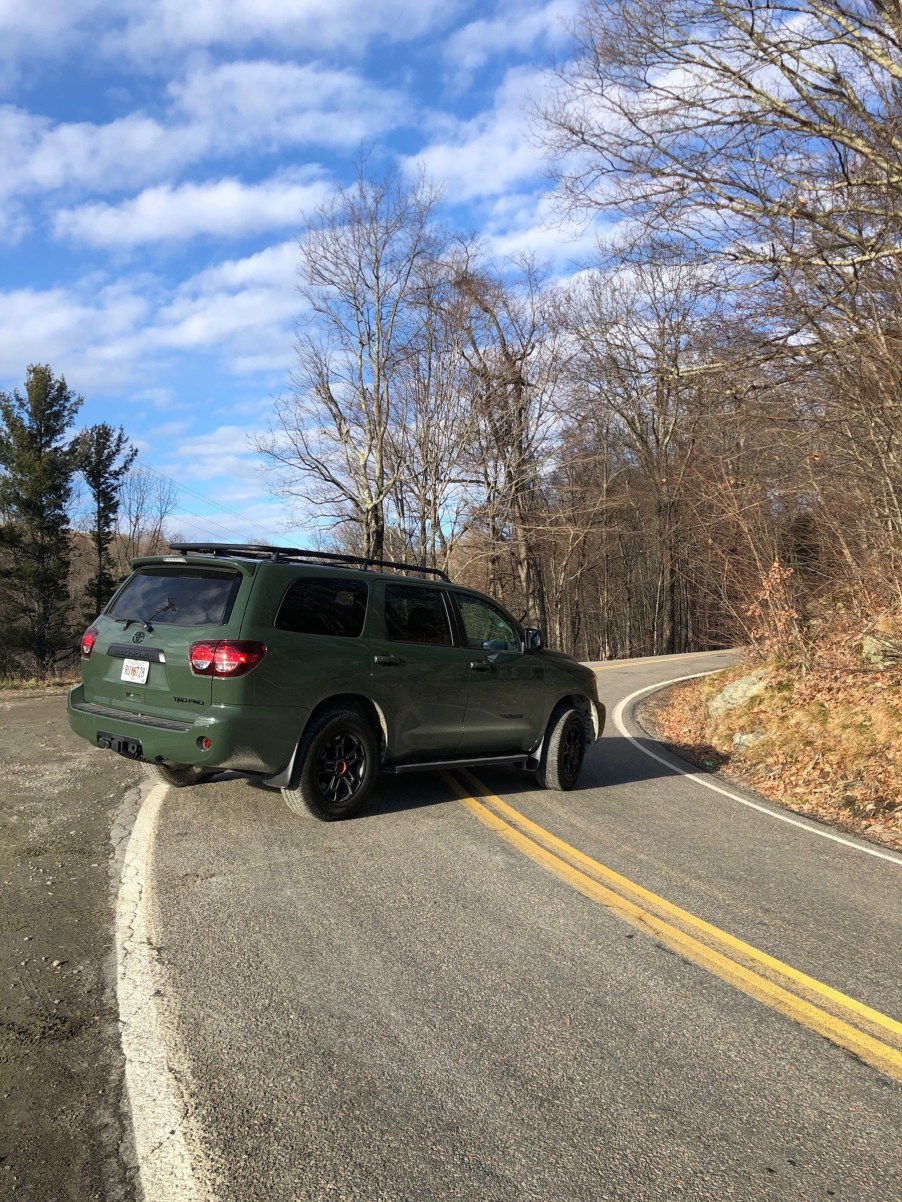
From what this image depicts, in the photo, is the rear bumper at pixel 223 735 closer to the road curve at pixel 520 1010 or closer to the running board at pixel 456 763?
the road curve at pixel 520 1010

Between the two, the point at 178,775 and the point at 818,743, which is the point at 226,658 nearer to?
the point at 178,775

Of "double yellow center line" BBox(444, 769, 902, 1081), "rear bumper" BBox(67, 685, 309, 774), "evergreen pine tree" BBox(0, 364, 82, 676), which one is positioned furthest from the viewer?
"evergreen pine tree" BBox(0, 364, 82, 676)

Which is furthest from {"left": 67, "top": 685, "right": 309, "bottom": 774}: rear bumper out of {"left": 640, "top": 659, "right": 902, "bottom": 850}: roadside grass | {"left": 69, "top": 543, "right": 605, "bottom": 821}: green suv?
{"left": 640, "top": 659, "right": 902, "bottom": 850}: roadside grass

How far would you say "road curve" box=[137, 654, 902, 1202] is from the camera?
97.8 inches

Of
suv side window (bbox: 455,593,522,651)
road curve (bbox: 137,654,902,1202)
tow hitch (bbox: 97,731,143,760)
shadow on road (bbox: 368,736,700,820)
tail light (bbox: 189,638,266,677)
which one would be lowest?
road curve (bbox: 137,654,902,1202)

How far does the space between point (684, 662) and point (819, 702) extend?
14767mm

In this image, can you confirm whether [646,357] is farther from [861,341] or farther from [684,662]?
[684,662]

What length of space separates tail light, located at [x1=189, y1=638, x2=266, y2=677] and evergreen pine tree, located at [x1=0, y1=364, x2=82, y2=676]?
33.8 m

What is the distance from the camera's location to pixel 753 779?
9227mm

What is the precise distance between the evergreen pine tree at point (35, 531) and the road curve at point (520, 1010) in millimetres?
34343

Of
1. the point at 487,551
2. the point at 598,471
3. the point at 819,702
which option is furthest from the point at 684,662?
the point at 819,702

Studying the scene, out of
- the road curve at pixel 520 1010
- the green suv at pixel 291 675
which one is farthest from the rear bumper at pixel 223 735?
the road curve at pixel 520 1010

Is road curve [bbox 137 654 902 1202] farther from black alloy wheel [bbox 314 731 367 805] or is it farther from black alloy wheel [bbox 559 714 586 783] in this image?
black alloy wheel [bbox 559 714 586 783]

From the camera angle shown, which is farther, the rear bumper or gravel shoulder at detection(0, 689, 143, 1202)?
the rear bumper
